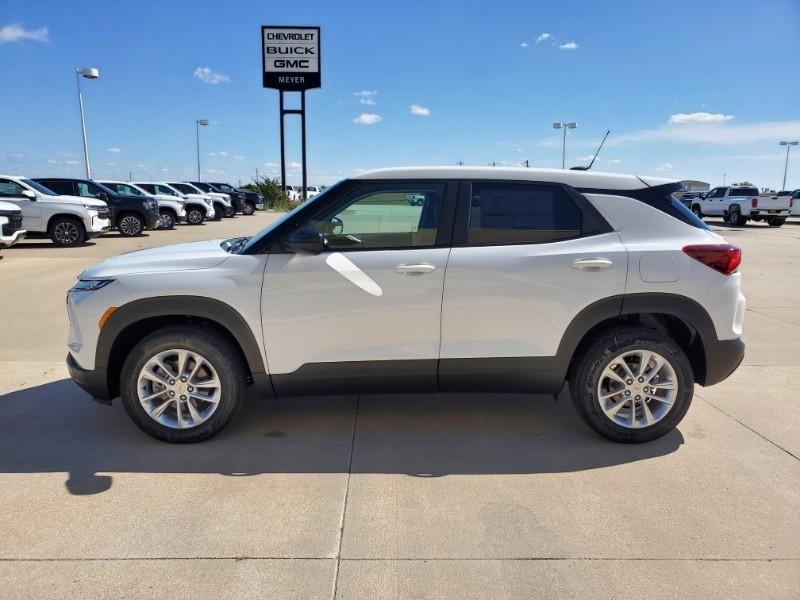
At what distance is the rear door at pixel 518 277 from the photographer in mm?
3434

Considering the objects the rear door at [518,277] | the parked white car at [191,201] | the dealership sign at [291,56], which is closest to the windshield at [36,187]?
the parked white car at [191,201]

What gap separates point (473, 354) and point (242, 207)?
2928cm

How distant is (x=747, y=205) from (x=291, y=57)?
78.5 feet

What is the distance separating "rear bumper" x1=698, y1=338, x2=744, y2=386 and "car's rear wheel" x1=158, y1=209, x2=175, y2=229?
20069 millimetres

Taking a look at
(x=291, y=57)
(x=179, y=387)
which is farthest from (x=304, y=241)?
(x=291, y=57)

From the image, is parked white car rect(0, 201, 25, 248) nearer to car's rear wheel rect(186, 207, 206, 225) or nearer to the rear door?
the rear door

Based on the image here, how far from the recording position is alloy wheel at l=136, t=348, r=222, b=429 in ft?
11.4

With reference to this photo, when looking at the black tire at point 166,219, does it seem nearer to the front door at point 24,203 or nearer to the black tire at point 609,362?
A: the front door at point 24,203

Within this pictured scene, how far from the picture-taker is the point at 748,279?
10.4m

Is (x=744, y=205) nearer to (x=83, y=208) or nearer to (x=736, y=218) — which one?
(x=736, y=218)

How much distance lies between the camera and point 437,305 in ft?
11.3

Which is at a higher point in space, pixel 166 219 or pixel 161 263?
pixel 161 263

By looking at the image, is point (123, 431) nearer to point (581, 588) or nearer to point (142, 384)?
point (142, 384)

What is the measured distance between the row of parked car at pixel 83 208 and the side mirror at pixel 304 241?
10234 mm
